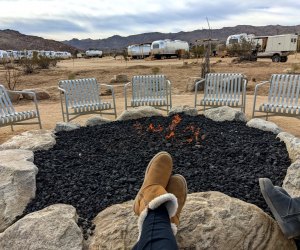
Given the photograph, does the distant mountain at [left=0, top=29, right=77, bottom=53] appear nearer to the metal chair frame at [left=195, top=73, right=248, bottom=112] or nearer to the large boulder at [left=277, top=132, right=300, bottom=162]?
the metal chair frame at [left=195, top=73, right=248, bottom=112]

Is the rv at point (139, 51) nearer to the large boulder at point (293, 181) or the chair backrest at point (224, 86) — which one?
the chair backrest at point (224, 86)

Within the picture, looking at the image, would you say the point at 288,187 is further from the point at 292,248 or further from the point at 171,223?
the point at 171,223

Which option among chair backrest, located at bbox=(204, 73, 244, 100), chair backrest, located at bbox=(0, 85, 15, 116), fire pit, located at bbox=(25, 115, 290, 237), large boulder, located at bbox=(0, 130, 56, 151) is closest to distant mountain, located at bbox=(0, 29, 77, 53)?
chair backrest, located at bbox=(204, 73, 244, 100)

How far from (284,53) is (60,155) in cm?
→ 2129

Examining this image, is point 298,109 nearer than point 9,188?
No

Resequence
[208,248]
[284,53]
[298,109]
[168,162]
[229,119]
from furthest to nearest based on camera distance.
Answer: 1. [284,53]
2. [298,109]
3. [229,119]
4. [168,162]
5. [208,248]

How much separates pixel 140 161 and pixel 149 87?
3.04m

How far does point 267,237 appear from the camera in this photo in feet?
5.99


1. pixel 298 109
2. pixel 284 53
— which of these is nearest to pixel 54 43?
pixel 284 53

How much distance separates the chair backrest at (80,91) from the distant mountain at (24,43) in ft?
300

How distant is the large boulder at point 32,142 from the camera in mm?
3291

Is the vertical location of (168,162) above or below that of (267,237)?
above

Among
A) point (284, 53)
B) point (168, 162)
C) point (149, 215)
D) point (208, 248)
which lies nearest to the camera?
point (149, 215)

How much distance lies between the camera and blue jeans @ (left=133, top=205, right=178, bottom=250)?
54.3 inches
